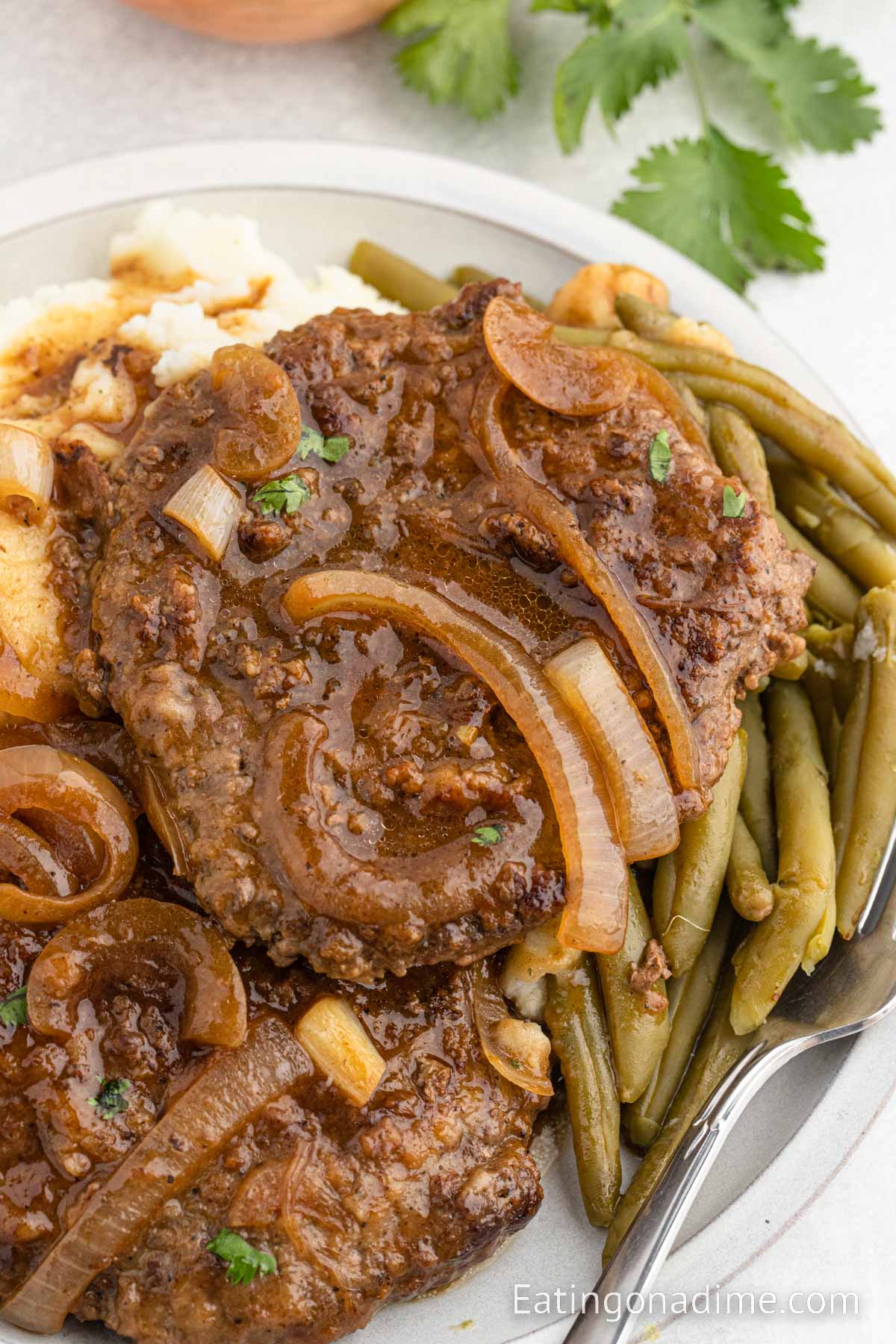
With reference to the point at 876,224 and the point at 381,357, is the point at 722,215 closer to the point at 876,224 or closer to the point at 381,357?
the point at 876,224

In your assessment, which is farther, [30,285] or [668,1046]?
[30,285]

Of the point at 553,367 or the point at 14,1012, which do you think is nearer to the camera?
the point at 14,1012

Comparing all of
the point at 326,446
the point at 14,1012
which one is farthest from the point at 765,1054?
the point at 326,446

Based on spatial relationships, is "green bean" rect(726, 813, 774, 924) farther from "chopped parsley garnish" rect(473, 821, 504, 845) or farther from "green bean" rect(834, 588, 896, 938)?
"chopped parsley garnish" rect(473, 821, 504, 845)

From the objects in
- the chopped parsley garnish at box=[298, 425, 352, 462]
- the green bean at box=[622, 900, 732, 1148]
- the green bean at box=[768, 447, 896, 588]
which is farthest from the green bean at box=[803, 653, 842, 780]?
the chopped parsley garnish at box=[298, 425, 352, 462]

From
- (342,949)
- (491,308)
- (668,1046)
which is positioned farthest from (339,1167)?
(491,308)

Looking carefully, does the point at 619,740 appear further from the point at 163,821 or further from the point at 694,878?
the point at 163,821
